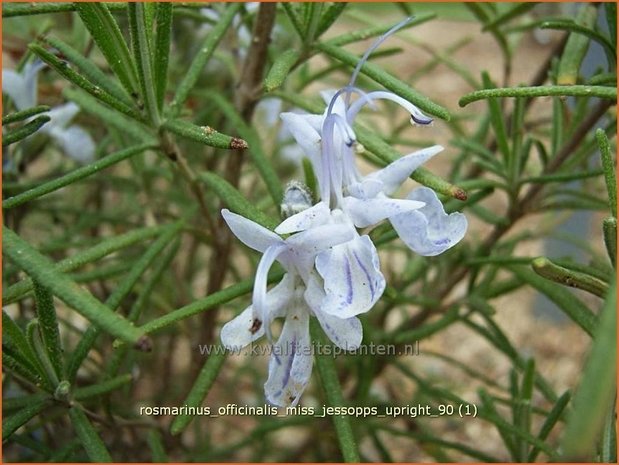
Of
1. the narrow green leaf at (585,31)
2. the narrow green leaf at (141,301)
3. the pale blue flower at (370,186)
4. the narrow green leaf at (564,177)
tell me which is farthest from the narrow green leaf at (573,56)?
the narrow green leaf at (141,301)

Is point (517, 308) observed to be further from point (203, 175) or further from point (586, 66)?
point (203, 175)

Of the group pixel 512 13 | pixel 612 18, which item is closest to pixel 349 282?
pixel 612 18

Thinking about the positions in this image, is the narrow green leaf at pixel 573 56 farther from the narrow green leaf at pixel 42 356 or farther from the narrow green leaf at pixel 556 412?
the narrow green leaf at pixel 42 356

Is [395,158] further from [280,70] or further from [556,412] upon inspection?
[556,412]

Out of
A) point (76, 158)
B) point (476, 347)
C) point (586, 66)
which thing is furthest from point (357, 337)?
point (476, 347)

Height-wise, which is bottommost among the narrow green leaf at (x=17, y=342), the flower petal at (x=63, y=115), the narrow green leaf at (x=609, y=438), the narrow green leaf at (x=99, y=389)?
the narrow green leaf at (x=99, y=389)

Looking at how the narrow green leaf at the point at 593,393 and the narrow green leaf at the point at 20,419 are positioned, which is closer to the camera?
the narrow green leaf at the point at 593,393

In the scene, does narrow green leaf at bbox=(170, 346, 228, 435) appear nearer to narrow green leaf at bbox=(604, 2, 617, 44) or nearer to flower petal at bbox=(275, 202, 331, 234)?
flower petal at bbox=(275, 202, 331, 234)
